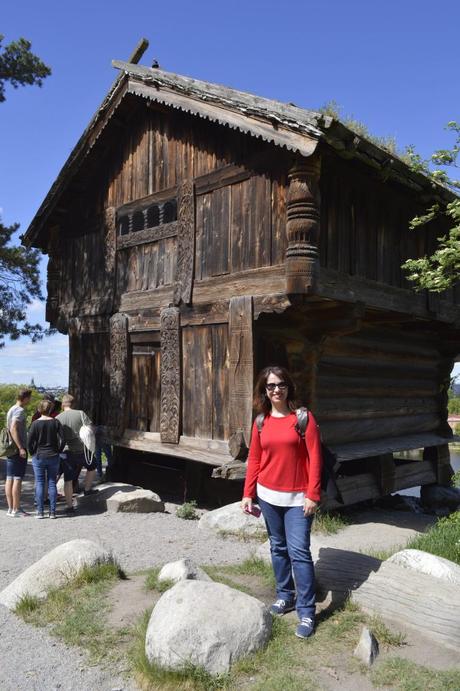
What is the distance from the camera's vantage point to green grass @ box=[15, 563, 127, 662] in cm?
451

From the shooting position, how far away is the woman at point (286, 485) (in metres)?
4.63

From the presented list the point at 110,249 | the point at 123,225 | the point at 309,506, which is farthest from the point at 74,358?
the point at 309,506

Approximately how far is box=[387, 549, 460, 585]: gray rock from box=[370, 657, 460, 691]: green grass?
900 mm

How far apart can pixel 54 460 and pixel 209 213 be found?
15.2 feet

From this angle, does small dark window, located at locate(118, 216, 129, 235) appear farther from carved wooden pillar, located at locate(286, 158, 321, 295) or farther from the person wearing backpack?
carved wooden pillar, located at locate(286, 158, 321, 295)

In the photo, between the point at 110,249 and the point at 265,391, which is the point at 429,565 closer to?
the point at 265,391

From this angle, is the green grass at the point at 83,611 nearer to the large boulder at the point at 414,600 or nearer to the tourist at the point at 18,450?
the large boulder at the point at 414,600

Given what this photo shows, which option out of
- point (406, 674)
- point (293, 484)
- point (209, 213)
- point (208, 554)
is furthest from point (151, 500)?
point (406, 674)

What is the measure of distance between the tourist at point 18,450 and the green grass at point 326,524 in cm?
455

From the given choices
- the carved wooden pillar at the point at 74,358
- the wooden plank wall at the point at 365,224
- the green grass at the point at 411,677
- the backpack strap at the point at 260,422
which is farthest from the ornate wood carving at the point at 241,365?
the carved wooden pillar at the point at 74,358

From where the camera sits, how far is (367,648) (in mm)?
4113

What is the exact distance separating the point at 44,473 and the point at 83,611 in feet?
14.6

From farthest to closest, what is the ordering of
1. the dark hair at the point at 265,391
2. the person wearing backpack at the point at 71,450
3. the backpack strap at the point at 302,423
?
the person wearing backpack at the point at 71,450 → the dark hair at the point at 265,391 → the backpack strap at the point at 302,423

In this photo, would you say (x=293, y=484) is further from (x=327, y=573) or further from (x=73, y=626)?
(x=73, y=626)
